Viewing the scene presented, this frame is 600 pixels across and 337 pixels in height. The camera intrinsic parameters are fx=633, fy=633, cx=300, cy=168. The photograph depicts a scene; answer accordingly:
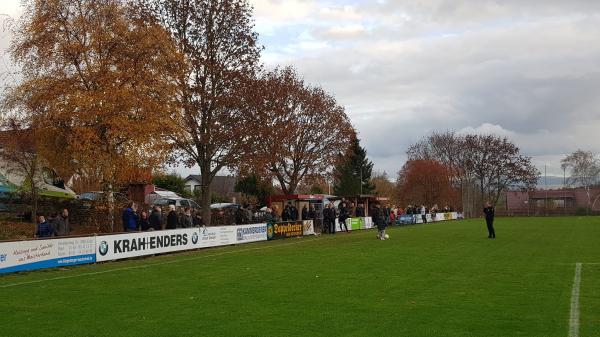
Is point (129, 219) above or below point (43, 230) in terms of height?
above

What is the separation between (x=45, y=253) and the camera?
772 inches

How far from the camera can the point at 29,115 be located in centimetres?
2994

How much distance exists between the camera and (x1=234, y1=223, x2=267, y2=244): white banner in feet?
101

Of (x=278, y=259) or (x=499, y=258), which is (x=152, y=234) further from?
(x=499, y=258)

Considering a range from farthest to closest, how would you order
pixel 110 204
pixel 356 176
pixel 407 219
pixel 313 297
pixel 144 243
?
1. pixel 356 176
2. pixel 407 219
3. pixel 110 204
4. pixel 144 243
5. pixel 313 297

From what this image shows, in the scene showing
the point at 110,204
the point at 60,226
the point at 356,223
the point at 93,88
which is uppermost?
the point at 93,88

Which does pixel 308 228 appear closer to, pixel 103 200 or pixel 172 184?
pixel 103 200

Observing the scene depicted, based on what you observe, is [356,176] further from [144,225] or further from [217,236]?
[144,225]

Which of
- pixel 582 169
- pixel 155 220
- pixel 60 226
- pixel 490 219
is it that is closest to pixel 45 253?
pixel 60 226

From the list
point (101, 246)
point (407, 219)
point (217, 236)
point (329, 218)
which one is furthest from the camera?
point (407, 219)

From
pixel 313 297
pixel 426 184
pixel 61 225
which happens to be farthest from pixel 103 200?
pixel 426 184

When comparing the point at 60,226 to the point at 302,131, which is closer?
the point at 60,226

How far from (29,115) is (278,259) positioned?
1589cm

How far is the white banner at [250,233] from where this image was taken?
101ft
